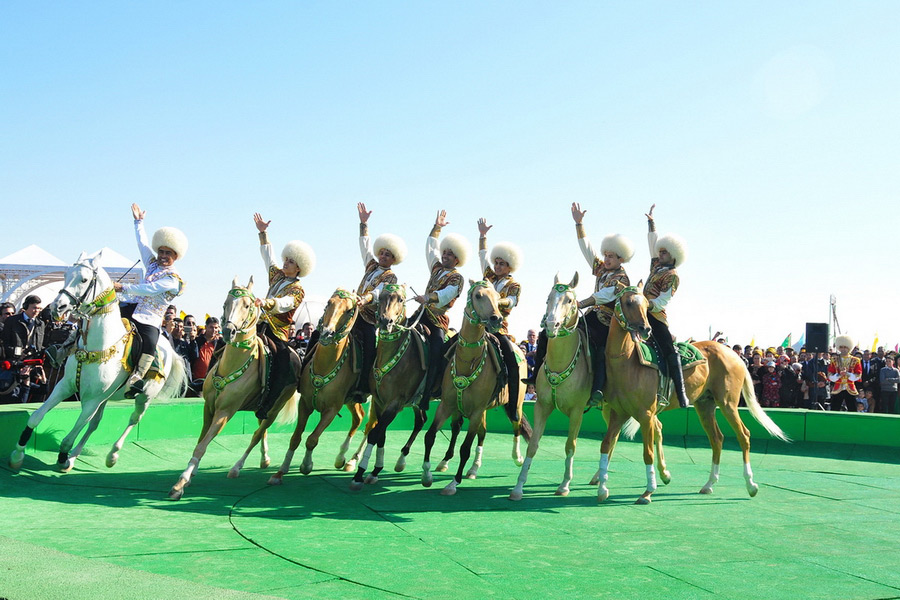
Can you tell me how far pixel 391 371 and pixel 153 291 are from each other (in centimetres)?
283

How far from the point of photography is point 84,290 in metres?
8.72

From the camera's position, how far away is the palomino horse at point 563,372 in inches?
328

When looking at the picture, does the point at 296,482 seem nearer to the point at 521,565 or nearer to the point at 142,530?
the point at 142,530

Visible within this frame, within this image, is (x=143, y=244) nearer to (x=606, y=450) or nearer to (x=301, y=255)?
(x=301, y=255)

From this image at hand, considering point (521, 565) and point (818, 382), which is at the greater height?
point (818, 382)

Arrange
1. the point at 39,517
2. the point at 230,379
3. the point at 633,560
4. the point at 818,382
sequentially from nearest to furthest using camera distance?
the point at 633,560 < the point at 39,517 < the point at 230,379 < the point at 818,382

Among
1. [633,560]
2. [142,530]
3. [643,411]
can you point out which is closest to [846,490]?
[643,411]

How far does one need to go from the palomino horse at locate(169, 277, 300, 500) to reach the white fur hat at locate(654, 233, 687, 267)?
466cm

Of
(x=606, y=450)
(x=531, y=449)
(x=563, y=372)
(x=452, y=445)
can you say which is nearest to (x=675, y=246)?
(x=563, y=372)

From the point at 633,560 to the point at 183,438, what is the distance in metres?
8.12

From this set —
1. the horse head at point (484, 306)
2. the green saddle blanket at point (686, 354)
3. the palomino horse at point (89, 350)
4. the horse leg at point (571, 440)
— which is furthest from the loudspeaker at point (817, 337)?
the palomino horse at point (89, 350)

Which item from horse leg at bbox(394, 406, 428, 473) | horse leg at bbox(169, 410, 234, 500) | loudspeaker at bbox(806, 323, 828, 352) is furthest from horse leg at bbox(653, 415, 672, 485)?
loudspeaker at bbox(806, 323, 828, 352)

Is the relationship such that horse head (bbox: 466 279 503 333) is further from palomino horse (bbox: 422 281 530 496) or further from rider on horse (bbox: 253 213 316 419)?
rider on horse (bbox: 253 213 316 419)

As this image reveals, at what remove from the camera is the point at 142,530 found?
6438mm
